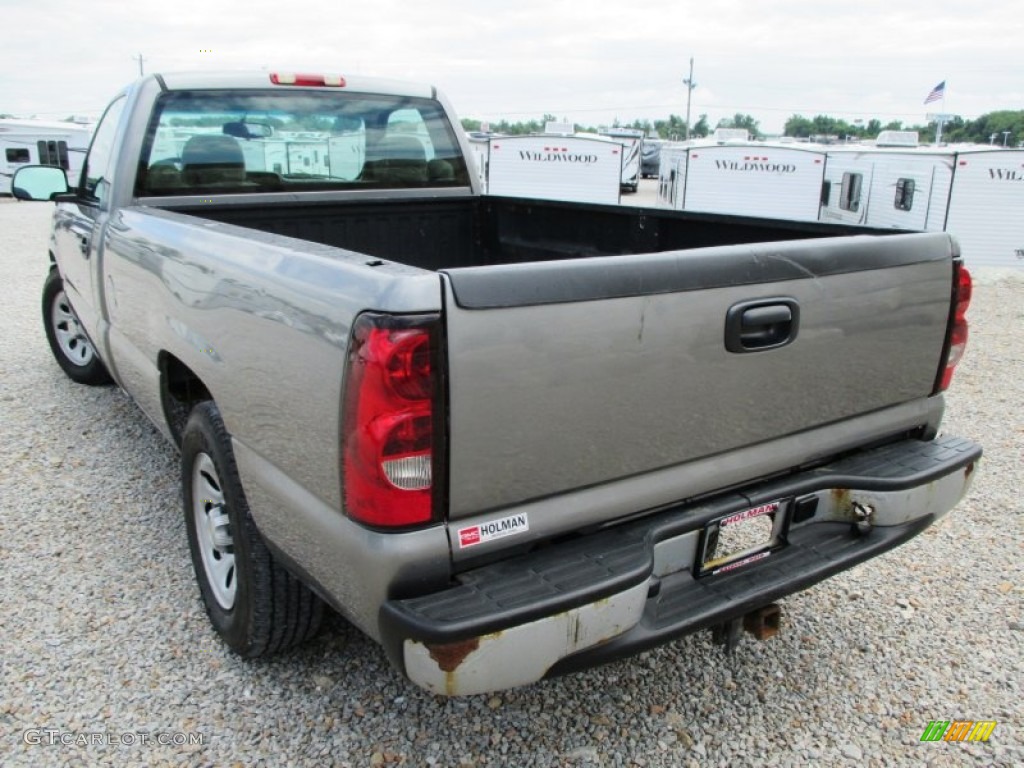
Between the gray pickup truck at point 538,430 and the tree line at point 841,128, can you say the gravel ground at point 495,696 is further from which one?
the tree line at point 841,128

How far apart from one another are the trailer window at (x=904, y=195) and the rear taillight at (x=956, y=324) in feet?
42.0

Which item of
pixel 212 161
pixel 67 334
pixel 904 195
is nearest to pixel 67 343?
pixel 67 334

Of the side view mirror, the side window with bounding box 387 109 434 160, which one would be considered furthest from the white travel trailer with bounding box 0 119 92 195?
the side window with bounding box 387 109 434 160

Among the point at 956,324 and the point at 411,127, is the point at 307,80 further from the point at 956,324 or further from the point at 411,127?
the point at 956,324

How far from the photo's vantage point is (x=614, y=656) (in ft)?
6.66

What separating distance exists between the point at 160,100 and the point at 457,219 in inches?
66.7

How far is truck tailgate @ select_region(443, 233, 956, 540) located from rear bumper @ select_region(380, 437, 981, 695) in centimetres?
14

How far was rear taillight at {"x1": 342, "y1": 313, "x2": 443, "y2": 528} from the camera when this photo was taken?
1.76m

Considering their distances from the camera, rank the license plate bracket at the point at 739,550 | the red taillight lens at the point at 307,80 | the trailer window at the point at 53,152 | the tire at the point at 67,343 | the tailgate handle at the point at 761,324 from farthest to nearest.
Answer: the trailer window at the point at 53,152 → the tire at the point at 67,343 → the red taillight lens at the point at 307,80 → the license plate bracket at the point at 739,550 → the tailgate handle at the point at 761,324

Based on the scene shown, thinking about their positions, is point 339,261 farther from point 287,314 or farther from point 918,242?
point 918,242

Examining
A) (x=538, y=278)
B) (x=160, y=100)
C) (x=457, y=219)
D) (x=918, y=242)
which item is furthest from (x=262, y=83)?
(x=918, y=242)

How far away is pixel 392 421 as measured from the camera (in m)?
1.80

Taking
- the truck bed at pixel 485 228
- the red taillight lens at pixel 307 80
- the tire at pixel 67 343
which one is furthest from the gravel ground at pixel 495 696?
the red taillight lens at pixel 307 80

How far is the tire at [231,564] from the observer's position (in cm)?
248
